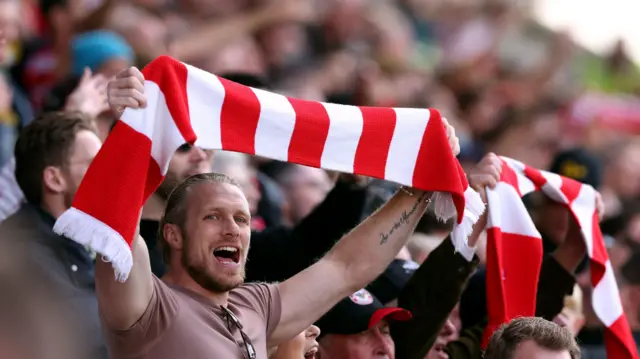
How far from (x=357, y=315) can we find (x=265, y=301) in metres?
0.66

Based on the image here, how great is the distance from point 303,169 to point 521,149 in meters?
3.55

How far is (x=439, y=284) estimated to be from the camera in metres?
4.79

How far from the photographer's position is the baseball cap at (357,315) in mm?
4688

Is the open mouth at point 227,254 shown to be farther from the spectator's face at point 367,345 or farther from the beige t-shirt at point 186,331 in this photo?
the spectator's face at point 367,345

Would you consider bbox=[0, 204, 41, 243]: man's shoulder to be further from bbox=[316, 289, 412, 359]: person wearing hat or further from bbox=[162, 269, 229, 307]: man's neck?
bbox=[316, 289, 412, 359]: person wearing hat

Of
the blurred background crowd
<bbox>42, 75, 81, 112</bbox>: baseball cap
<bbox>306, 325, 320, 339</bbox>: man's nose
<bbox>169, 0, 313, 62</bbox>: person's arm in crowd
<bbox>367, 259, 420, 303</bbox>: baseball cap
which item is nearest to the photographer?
<bbox>306, 325, 320, 339</bbox>: man's nose

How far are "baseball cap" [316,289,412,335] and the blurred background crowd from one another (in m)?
0.76

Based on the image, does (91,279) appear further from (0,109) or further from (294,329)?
(0,109)

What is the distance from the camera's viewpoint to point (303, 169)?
23.9 ft

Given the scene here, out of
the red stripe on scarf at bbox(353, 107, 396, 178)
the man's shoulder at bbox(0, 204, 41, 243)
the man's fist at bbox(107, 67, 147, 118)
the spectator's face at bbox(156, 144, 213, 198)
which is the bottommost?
the man's shoulder at bbox(0, 204, 41, 243)

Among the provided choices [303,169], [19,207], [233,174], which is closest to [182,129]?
[19,207]

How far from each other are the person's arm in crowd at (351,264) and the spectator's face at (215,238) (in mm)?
326

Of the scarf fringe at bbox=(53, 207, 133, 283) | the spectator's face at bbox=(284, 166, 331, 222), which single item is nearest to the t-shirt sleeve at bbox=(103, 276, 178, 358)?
the scarf fringe at bbox=(53, 207, 133, 283)

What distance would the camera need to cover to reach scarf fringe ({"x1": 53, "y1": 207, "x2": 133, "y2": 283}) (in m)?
3.44
